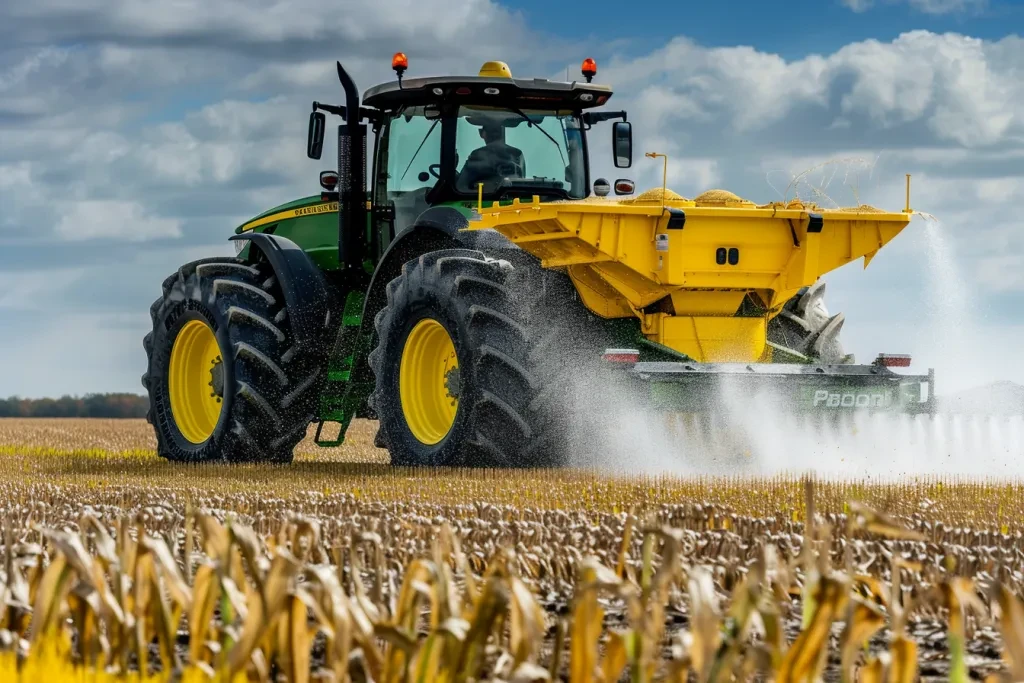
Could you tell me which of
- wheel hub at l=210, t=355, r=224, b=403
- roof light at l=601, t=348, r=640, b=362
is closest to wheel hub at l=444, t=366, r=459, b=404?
roof light at l=601, t=348, r=640, b=362

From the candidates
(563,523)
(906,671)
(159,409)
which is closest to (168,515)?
(563,523)

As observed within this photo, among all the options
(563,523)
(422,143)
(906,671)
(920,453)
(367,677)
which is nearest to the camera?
(906,671)

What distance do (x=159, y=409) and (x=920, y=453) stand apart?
6.34 m

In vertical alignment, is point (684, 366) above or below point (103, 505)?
above

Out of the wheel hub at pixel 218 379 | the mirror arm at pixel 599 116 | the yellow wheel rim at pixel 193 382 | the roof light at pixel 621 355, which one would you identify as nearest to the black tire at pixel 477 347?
the roof light at pixel 621 355

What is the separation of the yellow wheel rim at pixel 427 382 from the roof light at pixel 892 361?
2.88 meters

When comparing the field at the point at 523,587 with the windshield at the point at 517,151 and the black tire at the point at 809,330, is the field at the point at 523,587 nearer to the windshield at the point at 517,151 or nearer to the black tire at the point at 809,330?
the black tire at the point at 809,330

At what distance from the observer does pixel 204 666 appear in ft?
10.3

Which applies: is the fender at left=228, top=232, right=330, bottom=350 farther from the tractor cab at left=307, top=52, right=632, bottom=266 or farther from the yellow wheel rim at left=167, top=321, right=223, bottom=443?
the yellow wheel rim at left=167, top=321, right=223, bottom=443

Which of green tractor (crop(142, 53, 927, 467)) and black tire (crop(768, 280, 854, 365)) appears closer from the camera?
green tractor (crop(142, 53, 927, 467))

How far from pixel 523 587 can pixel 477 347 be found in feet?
21.0

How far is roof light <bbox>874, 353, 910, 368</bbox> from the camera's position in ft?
33.8

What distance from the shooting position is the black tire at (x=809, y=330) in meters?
10.6

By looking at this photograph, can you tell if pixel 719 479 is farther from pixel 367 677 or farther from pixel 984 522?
pixel 367 677
